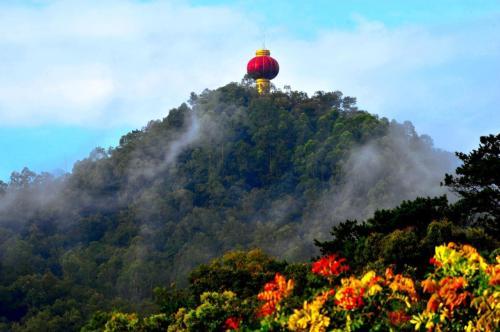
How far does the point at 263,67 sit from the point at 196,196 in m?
21.4

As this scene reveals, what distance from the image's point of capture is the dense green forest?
97.6 meters

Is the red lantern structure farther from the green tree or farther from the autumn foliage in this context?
the autumn foliage

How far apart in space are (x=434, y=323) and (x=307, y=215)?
106 metres

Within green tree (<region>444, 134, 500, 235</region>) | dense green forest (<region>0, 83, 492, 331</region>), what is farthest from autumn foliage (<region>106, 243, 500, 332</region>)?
dense green forest (<region>0, 83, 492, 331</region>)

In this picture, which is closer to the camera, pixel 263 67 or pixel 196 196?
pixel 196 196

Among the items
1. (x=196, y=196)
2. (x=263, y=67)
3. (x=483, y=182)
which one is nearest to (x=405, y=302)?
(x=483, y=182)

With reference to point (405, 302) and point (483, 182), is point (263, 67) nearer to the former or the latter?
point (483, 182)

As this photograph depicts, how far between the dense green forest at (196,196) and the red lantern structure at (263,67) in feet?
27.5

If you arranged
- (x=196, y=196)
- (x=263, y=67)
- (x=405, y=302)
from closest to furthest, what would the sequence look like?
1. (x=405, y=302)
2. (x=196, y=196)
3. (x=263, y=67)

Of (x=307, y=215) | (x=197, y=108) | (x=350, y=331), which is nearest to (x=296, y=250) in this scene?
(x=307, y=215)

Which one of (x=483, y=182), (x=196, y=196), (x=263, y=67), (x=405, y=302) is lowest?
(x=405, y=302)

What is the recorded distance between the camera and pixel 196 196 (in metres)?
136

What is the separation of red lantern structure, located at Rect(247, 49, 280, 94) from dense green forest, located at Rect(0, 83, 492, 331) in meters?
8.37

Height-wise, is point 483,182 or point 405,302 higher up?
point 483,182
